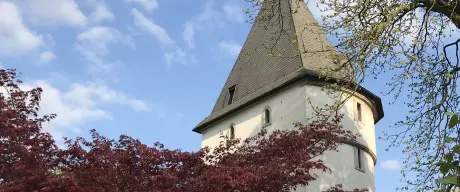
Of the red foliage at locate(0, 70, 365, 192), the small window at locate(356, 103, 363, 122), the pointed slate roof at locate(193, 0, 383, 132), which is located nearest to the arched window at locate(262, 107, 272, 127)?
the pointed slate roof at locate(193, 0, 383, 132)

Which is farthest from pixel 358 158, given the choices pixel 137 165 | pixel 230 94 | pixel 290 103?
pixel 137 165

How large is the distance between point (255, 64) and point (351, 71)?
15549 mm

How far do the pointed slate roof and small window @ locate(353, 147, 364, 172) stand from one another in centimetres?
290

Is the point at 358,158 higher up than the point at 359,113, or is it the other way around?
the point at 359,113

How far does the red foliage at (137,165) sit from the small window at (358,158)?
919 cm

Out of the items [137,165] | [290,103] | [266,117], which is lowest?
[137,165]

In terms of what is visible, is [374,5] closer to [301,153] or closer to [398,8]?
[398,8]

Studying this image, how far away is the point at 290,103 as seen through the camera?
840 inches

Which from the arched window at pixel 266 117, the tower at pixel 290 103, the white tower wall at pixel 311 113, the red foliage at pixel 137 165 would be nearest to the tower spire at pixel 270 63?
the tower at pixel 290 103

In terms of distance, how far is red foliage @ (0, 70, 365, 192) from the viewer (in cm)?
999

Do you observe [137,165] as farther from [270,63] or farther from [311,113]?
[270,63]

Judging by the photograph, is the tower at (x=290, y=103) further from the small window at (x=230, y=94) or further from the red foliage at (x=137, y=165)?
the red foliage at (x=137, y=165)

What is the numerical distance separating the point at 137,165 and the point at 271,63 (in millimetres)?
13781

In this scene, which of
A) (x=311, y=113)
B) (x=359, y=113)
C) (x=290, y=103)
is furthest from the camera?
(x=359, y=113)
